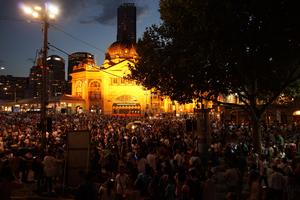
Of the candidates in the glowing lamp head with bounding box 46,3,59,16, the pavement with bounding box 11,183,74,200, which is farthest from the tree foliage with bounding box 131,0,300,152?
the pavement with bounding box 11,183,74,200

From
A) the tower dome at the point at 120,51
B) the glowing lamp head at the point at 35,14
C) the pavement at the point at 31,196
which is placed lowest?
the pavement at the point at 31,196

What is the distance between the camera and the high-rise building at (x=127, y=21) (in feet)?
578

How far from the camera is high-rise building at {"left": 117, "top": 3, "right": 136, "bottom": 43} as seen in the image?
176 meters

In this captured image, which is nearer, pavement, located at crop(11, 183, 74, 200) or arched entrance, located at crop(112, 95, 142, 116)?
pavement, located at crop(11, 183, 74, 200)

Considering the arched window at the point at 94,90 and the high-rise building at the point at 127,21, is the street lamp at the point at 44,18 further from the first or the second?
the high-rise building at the point at 127,21

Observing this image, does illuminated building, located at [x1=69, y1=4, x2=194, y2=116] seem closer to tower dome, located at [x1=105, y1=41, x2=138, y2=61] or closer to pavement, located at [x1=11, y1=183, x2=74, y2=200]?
tower dome, located at [x1=105, y1=41, x2=138, y2=61]

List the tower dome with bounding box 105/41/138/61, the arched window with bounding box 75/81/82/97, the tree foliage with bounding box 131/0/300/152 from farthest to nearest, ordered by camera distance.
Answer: the tower dome with bounding box 105/41/138/61
the arched window with bounding box 75/81/82/97
the tree foliage with bounding box 131/0/300/152

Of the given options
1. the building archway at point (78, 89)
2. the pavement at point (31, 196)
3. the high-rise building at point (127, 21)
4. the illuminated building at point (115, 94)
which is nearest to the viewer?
the pavement at point (31, 196)

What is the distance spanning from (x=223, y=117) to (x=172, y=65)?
27.3 metres

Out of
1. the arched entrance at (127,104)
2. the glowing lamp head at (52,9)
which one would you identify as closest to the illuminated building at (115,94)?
the arched entrance at (127,104)

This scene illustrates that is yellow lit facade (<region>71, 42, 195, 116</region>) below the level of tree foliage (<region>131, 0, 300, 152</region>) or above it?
above

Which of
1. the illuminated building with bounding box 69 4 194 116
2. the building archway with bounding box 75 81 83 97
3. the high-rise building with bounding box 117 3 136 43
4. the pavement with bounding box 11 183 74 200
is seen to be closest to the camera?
the pavement with bounding box 11 183 74 200

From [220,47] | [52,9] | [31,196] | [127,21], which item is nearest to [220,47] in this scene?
[220,47]

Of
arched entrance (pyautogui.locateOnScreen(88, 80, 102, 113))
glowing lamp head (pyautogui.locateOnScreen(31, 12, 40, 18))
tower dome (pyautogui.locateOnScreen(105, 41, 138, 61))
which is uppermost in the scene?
tower dome (pyautogui.locateOnScreen(105, 41, 138, 61))
